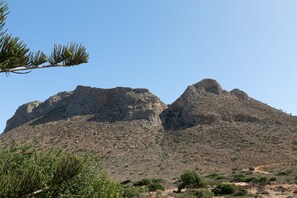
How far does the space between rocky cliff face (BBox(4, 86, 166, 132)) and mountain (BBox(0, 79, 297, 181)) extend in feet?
0.61

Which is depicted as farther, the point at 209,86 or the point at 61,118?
the point at 61,118

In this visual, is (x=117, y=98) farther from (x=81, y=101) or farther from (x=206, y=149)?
(x=206, y=149)

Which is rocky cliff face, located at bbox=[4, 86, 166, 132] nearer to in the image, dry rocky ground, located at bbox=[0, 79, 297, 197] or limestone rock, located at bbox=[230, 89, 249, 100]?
dry rocky ground, located at bbox=[0, 79, 297, 197]

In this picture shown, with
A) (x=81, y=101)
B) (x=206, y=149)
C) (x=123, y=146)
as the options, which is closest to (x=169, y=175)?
(x=206, y=149)

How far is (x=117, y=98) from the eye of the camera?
8538 centimetres

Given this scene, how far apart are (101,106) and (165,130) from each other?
1741 cm

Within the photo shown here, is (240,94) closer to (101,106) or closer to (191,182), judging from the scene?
(101,106)

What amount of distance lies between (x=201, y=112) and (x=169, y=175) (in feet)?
80.9

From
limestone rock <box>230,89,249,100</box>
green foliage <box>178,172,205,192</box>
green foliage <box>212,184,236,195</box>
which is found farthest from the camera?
limestone rock <box>230,89,249,100</box>

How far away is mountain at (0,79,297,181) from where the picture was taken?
185 ft

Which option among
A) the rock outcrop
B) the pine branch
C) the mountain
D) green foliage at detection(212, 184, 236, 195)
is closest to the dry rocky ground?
the mountain

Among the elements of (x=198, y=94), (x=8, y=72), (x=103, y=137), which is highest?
(x=198, y=94)

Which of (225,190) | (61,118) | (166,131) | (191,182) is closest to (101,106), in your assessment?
(61,118)

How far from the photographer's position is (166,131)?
7262 centimetres
